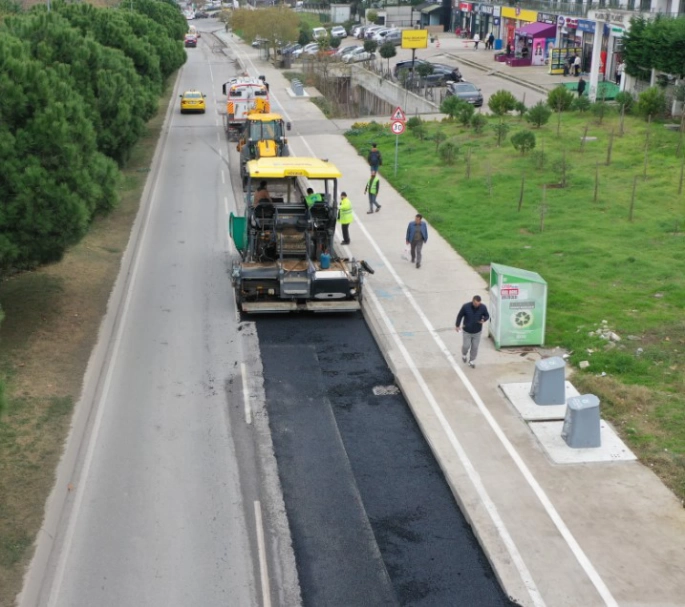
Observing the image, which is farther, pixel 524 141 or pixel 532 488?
pixel 524 141

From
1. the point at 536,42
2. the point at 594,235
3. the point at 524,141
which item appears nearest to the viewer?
the point at 594,235

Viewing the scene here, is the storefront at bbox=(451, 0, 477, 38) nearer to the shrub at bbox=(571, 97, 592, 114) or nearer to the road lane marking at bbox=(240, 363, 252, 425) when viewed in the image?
the shrub at bbox=(571, 97, 592, 114)

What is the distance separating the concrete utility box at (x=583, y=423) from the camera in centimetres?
1276

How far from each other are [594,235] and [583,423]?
11.0 meters

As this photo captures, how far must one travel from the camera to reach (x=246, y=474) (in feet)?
40.9

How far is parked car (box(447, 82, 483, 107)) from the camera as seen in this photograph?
151 feet

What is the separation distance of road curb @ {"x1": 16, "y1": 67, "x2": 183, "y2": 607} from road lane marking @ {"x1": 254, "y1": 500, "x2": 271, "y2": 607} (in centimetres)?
227

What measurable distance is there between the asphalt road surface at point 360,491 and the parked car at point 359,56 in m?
54.3

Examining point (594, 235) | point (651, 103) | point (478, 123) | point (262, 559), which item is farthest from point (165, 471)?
point (651, 103)

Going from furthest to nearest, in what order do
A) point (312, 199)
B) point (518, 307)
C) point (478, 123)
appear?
1. point (478, 123)
2. point (312, 199)
3. point (518, 307)

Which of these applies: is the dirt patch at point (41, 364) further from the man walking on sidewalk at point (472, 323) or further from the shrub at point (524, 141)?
the shrub at point (524, 141)

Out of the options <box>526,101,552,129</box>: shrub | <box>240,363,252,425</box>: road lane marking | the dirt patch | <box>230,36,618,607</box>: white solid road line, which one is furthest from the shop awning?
<box>240,363,252,425</box>: road lane marking

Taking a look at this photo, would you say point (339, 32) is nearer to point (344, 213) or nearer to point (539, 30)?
point (539, 30)

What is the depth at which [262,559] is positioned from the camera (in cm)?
1058
